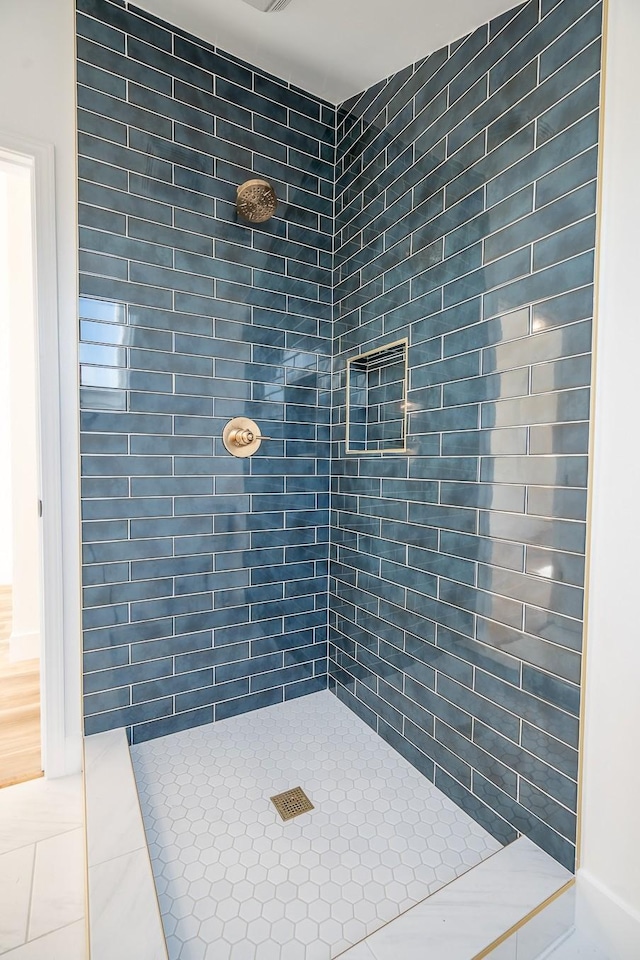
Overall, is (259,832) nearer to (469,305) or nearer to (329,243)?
(469,305)

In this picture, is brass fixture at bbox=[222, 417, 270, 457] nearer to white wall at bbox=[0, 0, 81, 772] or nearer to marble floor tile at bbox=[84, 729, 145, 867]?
white wall at bbox=[0, 0, 81, 772]

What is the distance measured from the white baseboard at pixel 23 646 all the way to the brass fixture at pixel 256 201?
8.25ft

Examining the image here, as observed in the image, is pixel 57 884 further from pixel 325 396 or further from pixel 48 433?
pixel 325 396

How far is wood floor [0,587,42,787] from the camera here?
5.54ft

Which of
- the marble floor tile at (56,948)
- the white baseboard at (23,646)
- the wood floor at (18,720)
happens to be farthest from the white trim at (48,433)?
→ the white baseboard at (23,646)

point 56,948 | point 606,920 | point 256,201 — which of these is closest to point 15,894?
point 56,948

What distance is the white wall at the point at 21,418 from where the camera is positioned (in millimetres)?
2533

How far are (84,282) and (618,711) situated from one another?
200 centimetres

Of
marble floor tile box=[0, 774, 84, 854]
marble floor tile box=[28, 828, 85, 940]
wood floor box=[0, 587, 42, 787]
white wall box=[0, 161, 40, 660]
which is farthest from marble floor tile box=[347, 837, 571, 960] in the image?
white wall box=[0, 161, 40, 660]

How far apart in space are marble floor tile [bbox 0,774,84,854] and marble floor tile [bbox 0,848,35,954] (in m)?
0.04

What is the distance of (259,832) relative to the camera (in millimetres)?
1338

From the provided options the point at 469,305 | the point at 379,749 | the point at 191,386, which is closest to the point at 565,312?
the point at 469,305

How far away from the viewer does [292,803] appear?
56.7 inches

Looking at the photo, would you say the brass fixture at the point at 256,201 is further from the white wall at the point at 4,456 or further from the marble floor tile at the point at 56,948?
the white wall at the point at 4,456
